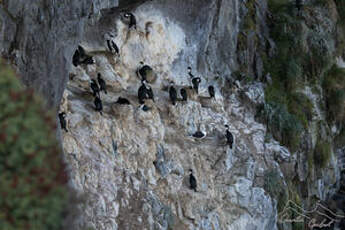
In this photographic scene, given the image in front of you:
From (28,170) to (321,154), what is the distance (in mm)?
13861

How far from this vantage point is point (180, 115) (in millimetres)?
12328

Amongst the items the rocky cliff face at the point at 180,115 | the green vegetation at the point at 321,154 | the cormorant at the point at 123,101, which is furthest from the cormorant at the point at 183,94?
the green vegetation at the point at 321,154

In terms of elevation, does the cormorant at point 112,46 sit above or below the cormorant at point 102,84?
above

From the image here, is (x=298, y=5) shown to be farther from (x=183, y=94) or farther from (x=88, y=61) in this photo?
(x=88, y=61)

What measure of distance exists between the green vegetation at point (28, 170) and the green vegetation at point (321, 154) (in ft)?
44.5

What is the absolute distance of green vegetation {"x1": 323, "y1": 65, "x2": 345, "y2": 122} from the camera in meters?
17.2

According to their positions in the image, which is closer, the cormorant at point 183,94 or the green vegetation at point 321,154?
the cormorant at point 183,94

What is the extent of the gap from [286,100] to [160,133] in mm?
5977

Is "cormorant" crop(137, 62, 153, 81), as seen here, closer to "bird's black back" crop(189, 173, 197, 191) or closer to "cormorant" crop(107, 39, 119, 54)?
Answer: "cormorant" crop(107, 39, 119, 54)

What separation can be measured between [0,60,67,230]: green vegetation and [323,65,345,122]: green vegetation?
15117 millimetres

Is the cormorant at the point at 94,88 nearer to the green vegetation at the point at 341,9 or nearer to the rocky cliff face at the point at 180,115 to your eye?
the rocky cliff face at the point at 180,115

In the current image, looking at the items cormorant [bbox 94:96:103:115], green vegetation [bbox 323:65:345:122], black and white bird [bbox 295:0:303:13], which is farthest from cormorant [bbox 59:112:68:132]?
black and white bird [bbox 295:0:303:13]

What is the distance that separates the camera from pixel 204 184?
11617 millimetres

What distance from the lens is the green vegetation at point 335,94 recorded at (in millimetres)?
17234
